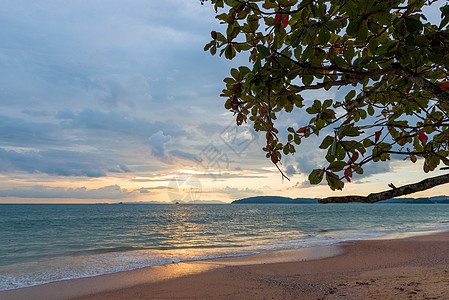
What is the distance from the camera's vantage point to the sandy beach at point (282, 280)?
20.3 feet

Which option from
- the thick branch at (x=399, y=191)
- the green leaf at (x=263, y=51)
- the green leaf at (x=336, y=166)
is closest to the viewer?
the green leaf at (x=263, y=51)

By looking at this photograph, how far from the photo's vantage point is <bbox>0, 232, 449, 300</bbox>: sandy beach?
6.20 meters

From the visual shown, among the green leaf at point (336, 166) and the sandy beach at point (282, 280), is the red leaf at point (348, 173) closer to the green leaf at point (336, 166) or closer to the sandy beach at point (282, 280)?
the green leaf at point (336, 166)

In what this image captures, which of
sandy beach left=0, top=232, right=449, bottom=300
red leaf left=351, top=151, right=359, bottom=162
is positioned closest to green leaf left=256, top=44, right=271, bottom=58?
red leaf left=351, top=151, right=359, bottom=162

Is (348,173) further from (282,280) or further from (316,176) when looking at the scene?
(282,280)

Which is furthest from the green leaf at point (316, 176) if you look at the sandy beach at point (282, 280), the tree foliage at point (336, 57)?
the sandy beach at point (282, 280)

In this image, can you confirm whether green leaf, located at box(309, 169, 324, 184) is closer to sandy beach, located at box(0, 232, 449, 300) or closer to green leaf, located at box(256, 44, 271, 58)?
green leaf, located at box(256, 44, 271, 58)

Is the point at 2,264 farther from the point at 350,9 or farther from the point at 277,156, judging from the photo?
the point at 350,9

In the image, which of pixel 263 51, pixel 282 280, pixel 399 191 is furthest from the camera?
pixel 282 280

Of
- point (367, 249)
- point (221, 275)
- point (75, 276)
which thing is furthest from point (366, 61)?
point (367, 249)

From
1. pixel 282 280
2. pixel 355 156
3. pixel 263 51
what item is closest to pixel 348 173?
pixel 355 156

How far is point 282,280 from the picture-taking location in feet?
26.2

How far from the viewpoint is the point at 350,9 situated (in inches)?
50.4

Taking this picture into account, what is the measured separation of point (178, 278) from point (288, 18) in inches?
335
